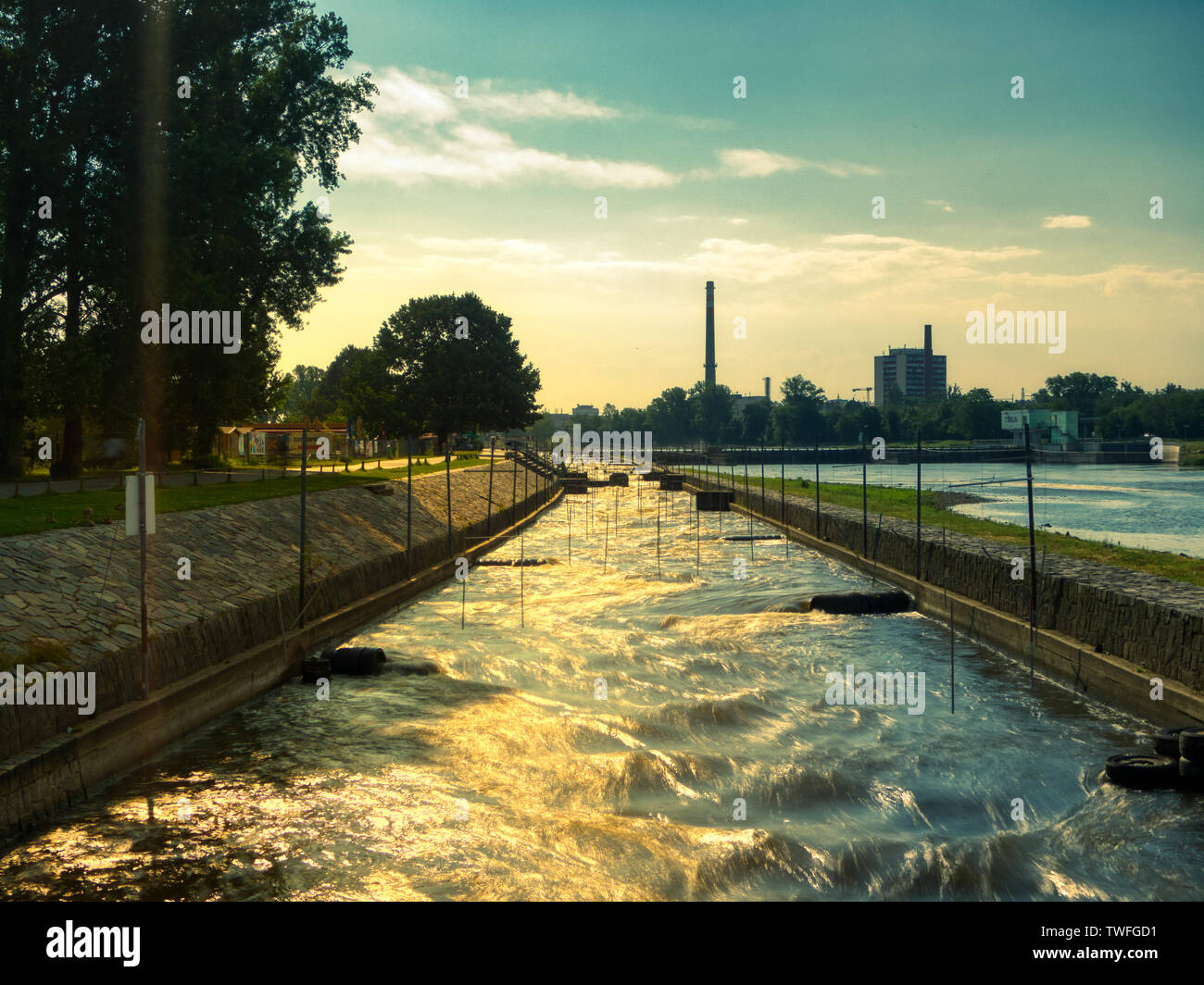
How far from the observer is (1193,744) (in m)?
12.9

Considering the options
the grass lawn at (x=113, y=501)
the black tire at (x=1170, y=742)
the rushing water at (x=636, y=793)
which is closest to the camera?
the rushing water at (x=636, y=793)

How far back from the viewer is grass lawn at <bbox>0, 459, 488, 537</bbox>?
19469mm

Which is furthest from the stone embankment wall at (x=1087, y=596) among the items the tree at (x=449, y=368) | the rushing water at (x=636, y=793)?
the tree at (x=449, y=368)

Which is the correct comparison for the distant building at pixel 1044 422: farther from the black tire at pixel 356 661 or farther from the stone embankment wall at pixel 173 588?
the black tire at pixel 356 661

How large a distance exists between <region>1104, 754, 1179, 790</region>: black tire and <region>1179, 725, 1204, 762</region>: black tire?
0.34 metres

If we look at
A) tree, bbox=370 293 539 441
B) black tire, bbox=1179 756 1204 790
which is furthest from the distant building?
black tire, bbox=1179 756 1204 790

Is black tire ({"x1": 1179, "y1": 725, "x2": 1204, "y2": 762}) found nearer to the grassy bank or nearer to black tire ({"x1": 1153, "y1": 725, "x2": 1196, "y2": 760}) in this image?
black tire ({"x1": 1153, "y1": 725, "x2": 1196, "y2": 760})

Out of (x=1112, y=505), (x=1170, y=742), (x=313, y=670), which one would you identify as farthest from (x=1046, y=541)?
(x=1112, y=505)

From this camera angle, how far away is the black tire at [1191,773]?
12.9 meters

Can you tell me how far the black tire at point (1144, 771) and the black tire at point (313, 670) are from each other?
548 inches

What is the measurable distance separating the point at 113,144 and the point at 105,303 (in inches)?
273

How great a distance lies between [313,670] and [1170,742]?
1486cm

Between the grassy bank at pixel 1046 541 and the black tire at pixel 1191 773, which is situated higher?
the grassy bank at pixel 1046 541

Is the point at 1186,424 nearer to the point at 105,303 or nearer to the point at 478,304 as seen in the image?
the point at 478,304
